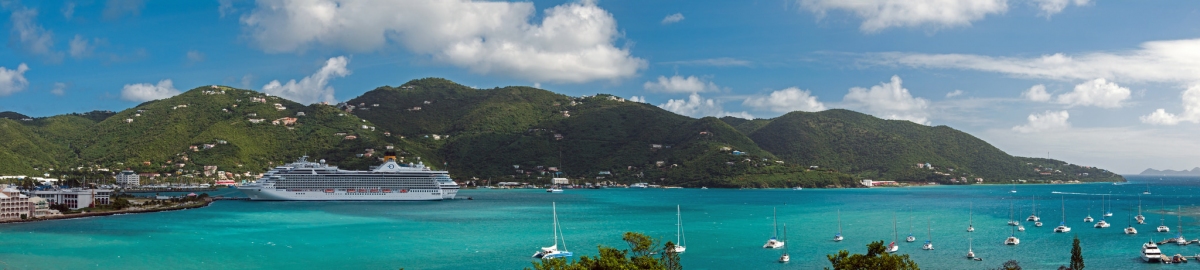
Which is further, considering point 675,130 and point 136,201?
point 675,130

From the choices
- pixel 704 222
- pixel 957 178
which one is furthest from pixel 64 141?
pixel 957 178

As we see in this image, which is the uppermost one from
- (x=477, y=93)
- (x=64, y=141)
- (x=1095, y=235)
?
(x=477, y=93)

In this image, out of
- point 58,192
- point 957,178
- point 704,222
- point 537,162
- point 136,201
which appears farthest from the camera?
point 957,178

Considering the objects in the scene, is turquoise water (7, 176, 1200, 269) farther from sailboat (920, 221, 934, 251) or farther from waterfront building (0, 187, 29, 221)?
waterfront building (0, 187, 29, 221)

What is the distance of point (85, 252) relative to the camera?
37.5m

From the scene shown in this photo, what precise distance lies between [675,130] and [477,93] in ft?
154

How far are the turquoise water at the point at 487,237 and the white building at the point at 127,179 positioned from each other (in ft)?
147

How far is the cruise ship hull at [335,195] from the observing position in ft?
283

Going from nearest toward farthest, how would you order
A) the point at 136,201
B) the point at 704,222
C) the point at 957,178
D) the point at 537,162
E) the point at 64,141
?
1. the point at 704,222
2. the point at 136,201
3. the point at 64,141
4. the point at 537,162
5. the point at 957,178

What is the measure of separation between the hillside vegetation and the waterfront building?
175 ft

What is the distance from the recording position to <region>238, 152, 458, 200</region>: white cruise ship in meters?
86.8

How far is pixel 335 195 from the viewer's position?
8794cm

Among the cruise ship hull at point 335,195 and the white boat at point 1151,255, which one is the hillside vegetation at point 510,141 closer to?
the cruise ship hull at point 335,195

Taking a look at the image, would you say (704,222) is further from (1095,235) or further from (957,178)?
(957,178)
